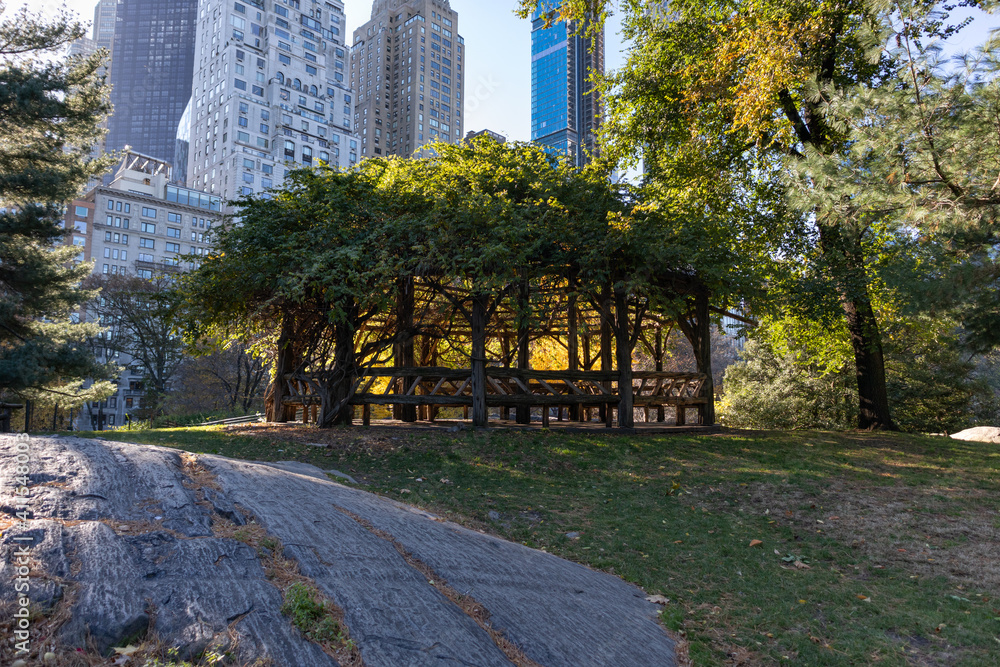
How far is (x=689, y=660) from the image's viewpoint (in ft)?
14.9

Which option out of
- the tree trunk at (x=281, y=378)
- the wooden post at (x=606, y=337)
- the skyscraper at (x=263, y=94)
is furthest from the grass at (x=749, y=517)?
the skyscraper at (x=263, y=94)

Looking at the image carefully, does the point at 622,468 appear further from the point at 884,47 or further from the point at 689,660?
the point at 884,47

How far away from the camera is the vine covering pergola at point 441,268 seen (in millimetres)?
12695

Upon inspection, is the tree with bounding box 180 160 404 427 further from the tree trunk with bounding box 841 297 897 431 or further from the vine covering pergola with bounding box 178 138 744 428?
the tree trunk with bounding box 841 297 897 431

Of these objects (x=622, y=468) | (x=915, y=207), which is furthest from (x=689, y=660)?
A: (x=915, y=207)

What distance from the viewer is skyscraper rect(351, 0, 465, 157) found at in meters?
125

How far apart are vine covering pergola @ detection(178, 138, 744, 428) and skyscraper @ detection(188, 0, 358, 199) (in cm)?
8333

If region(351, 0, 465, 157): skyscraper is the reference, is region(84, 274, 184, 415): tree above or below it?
below

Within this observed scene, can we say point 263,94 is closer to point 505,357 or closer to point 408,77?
point 408,77

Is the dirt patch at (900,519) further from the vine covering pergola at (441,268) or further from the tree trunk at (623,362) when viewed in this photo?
the vine covering pergola at (441,268)

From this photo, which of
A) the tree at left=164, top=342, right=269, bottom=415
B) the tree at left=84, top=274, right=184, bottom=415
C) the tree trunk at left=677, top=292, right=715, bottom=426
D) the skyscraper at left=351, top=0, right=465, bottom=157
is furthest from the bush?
the skyscraper at left=351, top=0, right=465, bottom=157

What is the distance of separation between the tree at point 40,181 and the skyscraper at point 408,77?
11047 centimetres

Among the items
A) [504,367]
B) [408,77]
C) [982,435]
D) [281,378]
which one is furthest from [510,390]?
[408,77]

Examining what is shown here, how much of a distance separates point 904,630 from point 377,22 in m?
148
